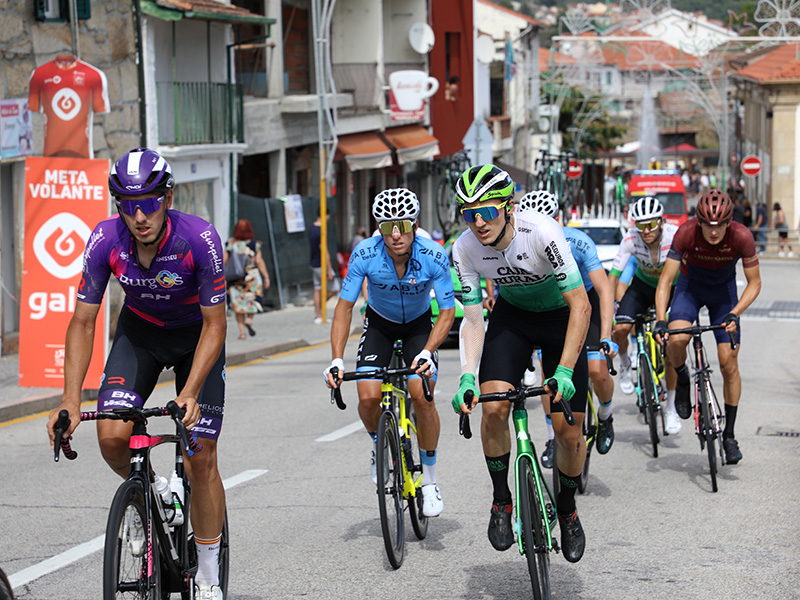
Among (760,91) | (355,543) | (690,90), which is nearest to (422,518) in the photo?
(355,543)

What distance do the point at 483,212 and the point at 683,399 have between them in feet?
16.5

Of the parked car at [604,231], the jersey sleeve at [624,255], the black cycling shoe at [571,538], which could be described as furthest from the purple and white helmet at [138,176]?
the parked car at [604,231]

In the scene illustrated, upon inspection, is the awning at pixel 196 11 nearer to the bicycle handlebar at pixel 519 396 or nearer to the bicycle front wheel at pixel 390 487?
the bicycle front wheel at pixel 390 487

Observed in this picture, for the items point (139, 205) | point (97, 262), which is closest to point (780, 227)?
point (97, 262)

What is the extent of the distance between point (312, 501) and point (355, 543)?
1176 mm

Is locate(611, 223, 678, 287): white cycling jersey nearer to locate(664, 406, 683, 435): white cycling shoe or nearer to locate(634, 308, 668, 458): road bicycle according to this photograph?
locate(634, 308, 668, 458): road bicycle

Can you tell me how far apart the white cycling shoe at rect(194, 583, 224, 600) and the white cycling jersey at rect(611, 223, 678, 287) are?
6.14 m

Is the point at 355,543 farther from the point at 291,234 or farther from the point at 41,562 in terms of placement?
the point at 291,234

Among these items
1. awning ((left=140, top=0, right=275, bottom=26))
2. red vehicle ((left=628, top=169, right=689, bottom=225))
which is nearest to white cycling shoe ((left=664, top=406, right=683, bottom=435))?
awning ((left=140, top=0, right=275, bottom=26))

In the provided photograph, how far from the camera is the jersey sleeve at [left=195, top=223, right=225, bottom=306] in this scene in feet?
16.8

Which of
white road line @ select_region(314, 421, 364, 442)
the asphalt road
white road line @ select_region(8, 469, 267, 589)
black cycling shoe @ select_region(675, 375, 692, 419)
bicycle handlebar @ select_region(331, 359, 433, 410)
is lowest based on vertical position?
white road line @ select_region(314, 421, 364, 442)

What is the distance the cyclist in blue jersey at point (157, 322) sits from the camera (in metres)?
4.95

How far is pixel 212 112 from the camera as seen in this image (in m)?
25.5

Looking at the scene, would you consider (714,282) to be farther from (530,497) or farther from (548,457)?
(530,497)
